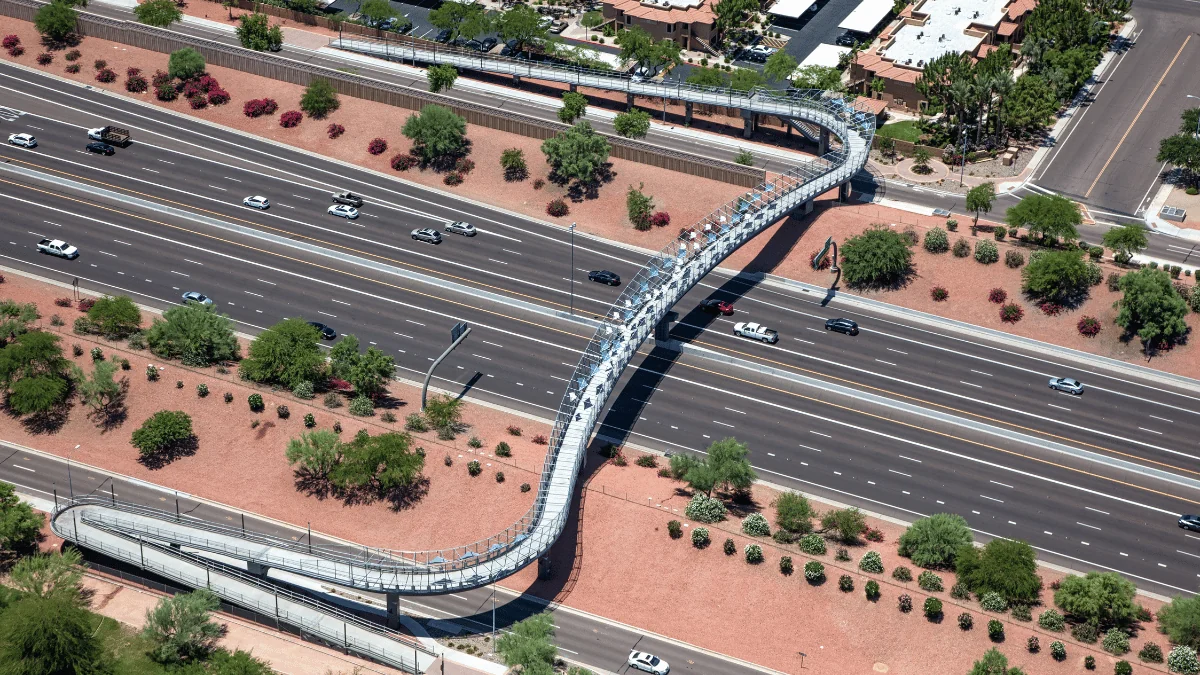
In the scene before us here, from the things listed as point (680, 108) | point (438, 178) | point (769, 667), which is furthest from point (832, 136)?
point (769, 667)

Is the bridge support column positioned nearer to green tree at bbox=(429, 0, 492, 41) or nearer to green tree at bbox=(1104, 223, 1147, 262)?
green tree at bbox=(1104, 223, 1147, 262)

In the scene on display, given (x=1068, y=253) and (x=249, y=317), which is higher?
(x=1068, y=253)

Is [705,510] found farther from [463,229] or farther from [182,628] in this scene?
[463,229]

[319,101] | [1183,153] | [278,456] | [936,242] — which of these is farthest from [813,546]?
[319,101]

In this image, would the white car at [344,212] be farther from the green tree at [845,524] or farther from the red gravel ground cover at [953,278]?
the green tree at [845,524]

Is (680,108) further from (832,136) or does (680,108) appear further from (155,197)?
(155,197)

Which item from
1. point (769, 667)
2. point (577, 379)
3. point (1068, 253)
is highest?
point (1068, 253)

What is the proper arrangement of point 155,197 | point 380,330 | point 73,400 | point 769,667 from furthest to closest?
point 155,197
point 380,330
point 73,400
point 769,667

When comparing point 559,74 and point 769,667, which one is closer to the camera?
point 769,667
